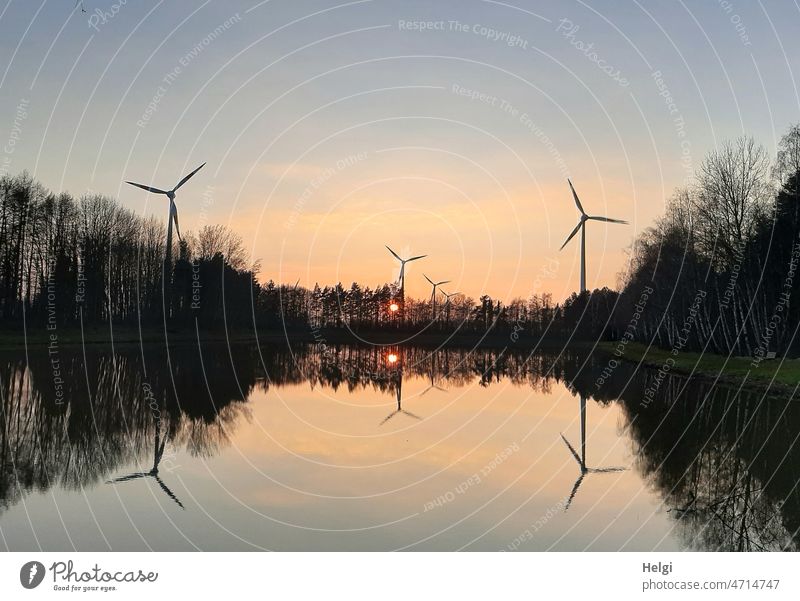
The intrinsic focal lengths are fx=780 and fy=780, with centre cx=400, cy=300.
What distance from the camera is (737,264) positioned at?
2394 inches

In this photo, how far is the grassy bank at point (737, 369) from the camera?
4381 cm

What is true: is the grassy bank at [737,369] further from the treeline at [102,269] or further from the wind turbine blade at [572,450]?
the wind turbine blade at [572,450]

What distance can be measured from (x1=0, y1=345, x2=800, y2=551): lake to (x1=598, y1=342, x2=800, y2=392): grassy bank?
800cm

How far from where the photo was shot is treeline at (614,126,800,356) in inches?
2212

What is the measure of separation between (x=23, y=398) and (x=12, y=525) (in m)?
18.1

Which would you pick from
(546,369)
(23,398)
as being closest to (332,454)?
(23,398)

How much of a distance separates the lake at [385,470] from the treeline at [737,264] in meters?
22.7

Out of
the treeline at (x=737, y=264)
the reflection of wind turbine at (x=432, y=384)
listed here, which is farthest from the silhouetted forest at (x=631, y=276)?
the reflection of wind turbine at (x=432, y=384)

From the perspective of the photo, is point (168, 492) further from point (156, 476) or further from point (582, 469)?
point (582, 469)

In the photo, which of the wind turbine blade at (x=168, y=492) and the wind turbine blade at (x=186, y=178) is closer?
the wind turbine blade at (x=168, y=492)

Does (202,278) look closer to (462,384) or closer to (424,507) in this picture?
(462,384)

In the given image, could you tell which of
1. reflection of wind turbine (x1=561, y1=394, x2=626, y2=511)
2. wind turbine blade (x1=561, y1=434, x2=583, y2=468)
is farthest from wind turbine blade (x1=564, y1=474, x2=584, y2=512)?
wind turbine blade (x1=561, y1=434, x2=583, y2=468)

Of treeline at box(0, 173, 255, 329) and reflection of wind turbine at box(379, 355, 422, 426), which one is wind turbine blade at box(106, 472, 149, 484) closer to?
reflection of wind turbine at box(379, 355, 422, 426)
